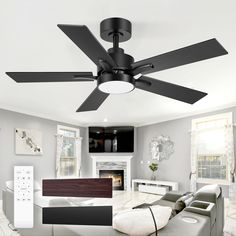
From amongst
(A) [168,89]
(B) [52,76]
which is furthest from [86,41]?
(A) [168,89]

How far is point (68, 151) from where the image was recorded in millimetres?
7312

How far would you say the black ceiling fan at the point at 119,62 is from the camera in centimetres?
143

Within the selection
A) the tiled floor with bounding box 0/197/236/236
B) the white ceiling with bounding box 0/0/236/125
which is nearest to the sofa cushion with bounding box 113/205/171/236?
the white ceiling with bounding box 0/0/236/125

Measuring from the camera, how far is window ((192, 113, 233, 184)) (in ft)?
17.7

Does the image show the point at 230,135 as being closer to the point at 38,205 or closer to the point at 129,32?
the point at 129,32

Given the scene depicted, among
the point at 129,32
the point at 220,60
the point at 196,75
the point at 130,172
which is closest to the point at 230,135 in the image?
the point at 196,75

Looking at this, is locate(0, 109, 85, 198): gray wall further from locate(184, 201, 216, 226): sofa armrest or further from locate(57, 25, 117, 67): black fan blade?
locate(57, 25, 117, 67): black fan blade

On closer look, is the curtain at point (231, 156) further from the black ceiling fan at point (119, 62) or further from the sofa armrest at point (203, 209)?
the black ceiling fan at point (119, 62)

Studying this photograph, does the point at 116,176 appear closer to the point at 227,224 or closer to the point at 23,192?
the point at 227,224

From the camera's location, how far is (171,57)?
160cm

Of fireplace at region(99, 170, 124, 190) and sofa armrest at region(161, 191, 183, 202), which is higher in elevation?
sofa armrest at region(161, 191, 183, 202)

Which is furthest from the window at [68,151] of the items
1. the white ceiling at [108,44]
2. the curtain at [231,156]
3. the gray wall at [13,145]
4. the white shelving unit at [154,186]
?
the curtain at [231,156]

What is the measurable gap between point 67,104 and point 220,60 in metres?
3.31

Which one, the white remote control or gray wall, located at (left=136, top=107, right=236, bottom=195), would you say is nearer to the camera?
the white remote control
